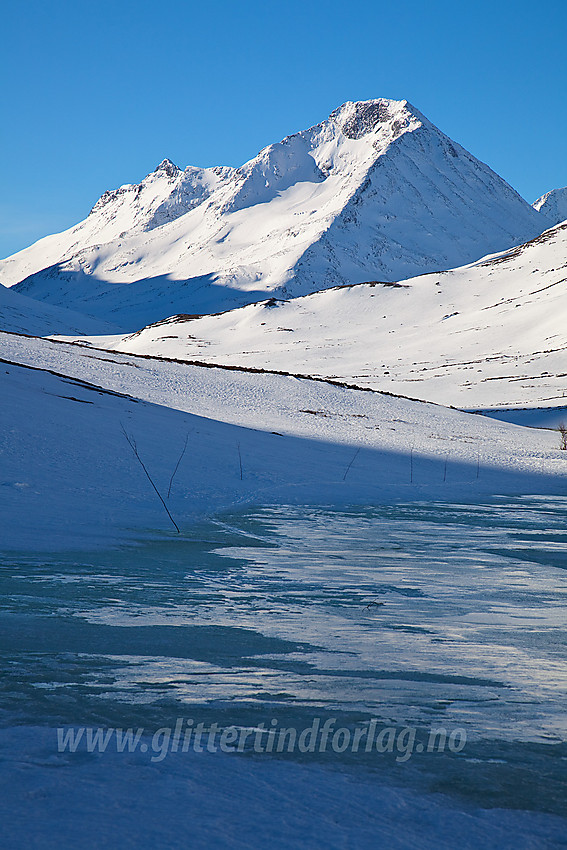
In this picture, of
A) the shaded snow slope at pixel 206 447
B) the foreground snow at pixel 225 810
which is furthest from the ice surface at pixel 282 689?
the shaded snow slope at pixel 206 447

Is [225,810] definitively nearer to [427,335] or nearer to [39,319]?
[427,335]

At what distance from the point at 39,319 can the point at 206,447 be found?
134 meters

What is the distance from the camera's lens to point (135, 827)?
2.11m

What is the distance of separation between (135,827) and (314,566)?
13.8ft

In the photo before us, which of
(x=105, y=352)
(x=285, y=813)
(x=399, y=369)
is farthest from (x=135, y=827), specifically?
(x=399, y=369)

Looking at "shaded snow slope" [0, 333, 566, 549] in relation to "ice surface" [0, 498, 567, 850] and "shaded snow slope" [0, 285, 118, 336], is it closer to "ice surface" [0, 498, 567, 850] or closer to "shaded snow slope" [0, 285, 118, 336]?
"ice surface" [0, 498, 567, 850]

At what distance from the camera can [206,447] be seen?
13758 millimetres

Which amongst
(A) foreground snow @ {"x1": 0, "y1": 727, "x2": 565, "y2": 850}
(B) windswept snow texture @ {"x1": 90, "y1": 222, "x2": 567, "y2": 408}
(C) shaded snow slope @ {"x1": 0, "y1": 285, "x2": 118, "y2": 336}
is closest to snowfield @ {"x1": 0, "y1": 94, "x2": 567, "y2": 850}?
(A) foreground snow @ {"x1": 0, "y1": 727, "x2": 565, "y2": 850}

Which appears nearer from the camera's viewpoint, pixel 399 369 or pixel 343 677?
pixel 343 677

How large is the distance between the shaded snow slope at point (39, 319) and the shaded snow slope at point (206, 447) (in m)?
102

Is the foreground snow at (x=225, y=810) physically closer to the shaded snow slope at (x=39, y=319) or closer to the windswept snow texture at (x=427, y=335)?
the windswept snow texture at (x=427, y=335)

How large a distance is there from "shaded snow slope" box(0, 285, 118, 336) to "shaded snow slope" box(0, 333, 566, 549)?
10229 centimetres

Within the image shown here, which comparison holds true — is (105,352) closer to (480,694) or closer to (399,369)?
(480,694)

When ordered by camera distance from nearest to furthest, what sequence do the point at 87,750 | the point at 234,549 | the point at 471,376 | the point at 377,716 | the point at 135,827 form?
the point at 135,827, the point at 87,750, the point at 377,716, the point at 234,549, the point at 471,376
